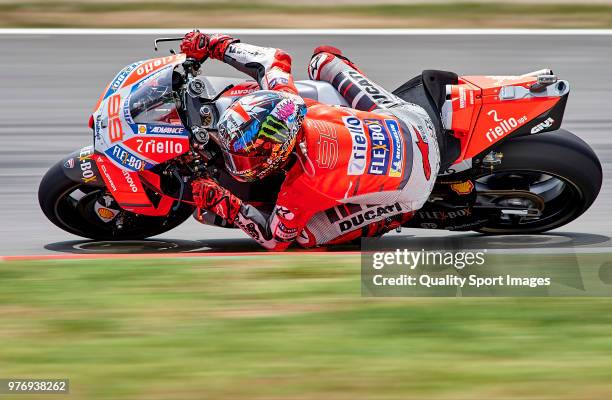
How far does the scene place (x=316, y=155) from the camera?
6156mm

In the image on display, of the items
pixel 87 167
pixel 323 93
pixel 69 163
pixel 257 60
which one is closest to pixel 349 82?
pixel 323 93

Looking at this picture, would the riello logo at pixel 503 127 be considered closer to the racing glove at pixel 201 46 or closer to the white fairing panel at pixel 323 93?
the white fairing panel at pixel 323 93

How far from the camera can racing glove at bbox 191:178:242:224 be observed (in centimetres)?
629

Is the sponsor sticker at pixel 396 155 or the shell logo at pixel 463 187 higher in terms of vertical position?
the sponsor sticker at pixel 396 155

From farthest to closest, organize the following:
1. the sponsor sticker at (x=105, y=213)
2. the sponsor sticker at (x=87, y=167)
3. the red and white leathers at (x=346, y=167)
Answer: the sponsor sticker at (x=105, y=213), the sponsor sticker at (x=87, y=167), the red and white leathers at (x=346, y=167)

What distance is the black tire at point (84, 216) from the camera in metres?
6.84

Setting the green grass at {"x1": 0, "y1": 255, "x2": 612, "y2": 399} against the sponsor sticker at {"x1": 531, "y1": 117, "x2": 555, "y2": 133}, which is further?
the sponsor sticker at {"x1": 531, "y1": 117, "x2": 555, "y2": 133}

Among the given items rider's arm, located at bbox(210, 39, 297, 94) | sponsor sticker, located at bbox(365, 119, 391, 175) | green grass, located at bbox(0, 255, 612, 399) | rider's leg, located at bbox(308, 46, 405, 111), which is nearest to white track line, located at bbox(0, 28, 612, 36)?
rider's leg, located at bbox(308, 46, 405, 111)

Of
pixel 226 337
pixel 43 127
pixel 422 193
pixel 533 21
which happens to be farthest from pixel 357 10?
pixel 226 337

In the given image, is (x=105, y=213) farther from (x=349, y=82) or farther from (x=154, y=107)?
(x=349, y=82)

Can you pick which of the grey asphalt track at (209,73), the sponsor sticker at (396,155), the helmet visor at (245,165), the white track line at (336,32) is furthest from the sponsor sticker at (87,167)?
the white track line at (336,32)

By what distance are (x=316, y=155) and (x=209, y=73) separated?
435 centimetres

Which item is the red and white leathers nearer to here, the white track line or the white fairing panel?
the white fairing panel

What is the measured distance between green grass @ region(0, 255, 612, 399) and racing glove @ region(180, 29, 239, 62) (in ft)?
4.11
